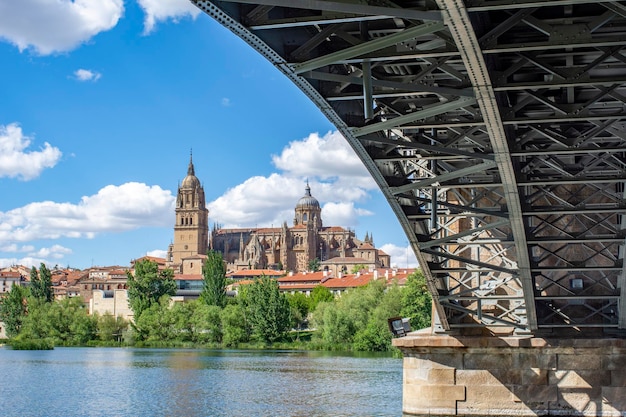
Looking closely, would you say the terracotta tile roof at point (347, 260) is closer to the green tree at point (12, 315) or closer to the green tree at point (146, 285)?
the green tree at point (146, 285)

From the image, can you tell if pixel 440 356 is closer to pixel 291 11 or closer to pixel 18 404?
pixel 291 11

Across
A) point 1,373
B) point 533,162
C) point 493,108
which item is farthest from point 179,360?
point 493,108

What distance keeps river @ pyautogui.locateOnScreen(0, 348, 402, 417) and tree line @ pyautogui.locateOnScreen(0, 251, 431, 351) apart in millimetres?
17354

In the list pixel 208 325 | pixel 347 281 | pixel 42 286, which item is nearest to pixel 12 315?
pixel 42 286

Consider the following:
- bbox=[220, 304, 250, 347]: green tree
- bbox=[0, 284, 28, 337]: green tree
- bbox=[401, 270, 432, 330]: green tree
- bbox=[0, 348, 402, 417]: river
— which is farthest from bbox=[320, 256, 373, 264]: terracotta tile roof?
bbox=[0, 348, 402, 417]: river

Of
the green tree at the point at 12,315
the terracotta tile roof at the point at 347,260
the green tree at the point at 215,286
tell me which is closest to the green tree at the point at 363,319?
the green tree at the point at 215,286

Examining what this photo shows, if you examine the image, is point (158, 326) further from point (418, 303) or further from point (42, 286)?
point (418, 303)

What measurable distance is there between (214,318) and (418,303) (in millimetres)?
35976

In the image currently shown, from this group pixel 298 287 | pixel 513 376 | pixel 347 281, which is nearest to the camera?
pixel 513 376

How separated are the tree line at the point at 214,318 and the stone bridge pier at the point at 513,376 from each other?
47.8m

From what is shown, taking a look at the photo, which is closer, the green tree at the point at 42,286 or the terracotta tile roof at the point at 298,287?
the green tree at the point at 42,286

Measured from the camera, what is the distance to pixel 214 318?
295 feet

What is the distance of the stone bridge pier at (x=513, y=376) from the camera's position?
61.4ft

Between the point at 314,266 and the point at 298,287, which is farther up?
the point at 314,266
